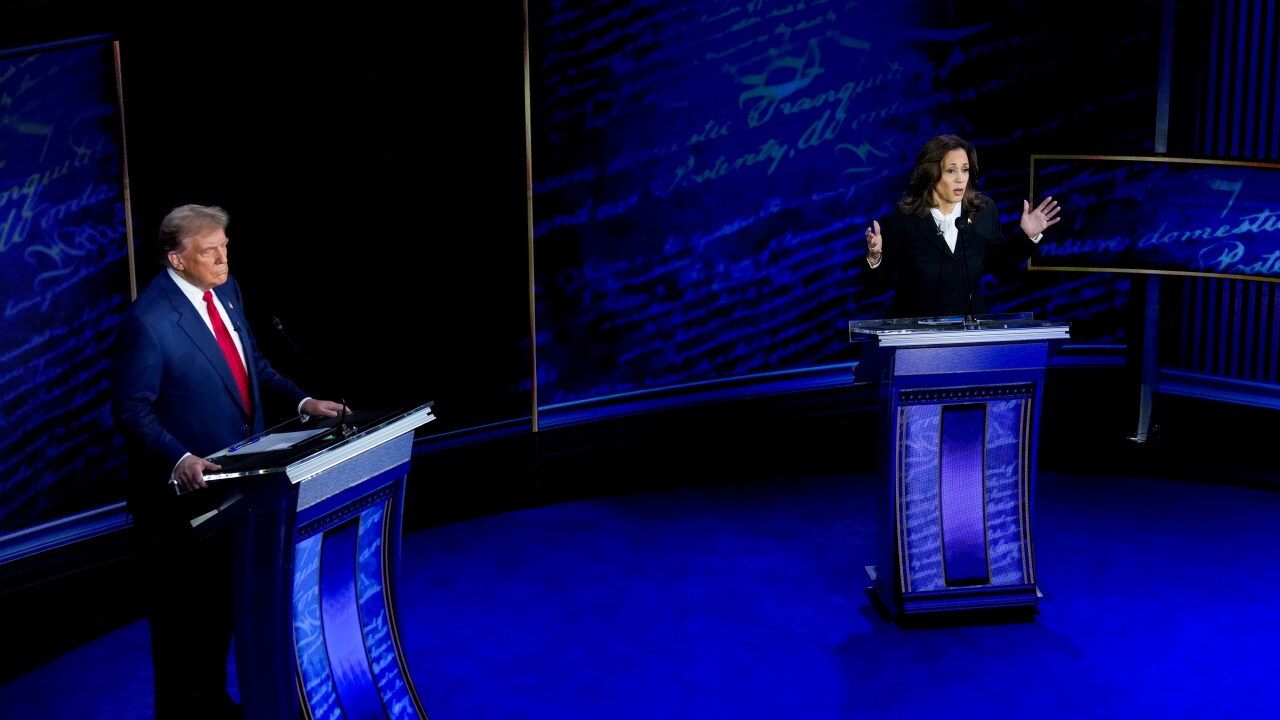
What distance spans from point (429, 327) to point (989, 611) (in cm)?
248

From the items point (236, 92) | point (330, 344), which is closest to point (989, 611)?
point (330, 344)

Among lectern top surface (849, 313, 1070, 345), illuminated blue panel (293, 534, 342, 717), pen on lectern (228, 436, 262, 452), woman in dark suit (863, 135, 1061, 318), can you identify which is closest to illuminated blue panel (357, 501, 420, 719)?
illuminated blue panel (293, 534, 342, 717)

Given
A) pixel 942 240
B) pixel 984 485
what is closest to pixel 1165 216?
pixel 942 240

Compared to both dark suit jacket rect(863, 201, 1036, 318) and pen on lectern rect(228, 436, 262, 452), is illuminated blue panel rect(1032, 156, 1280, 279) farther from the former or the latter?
pen on lectern rect(228, 436, 262, 452)

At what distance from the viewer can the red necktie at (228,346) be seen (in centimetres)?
302

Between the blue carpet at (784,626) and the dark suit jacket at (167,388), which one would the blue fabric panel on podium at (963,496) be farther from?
the dark suit jacket at (167,388)

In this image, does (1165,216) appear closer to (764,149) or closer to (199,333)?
(764,149)

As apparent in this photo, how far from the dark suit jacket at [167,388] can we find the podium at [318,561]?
0.91 ft

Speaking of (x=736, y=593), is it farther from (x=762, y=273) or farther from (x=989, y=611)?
(x=762, y=273)

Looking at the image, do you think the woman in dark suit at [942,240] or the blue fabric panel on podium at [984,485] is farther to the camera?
the woman in dark suit at [942,240]

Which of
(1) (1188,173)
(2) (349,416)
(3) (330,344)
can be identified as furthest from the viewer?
(1) (1188,173)

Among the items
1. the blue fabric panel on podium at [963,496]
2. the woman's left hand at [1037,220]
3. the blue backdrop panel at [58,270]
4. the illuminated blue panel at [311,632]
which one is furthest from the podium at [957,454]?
the blue backdrop panel at [58,270]

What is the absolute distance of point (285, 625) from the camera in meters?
2.53

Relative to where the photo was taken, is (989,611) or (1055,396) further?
(1055,396)
